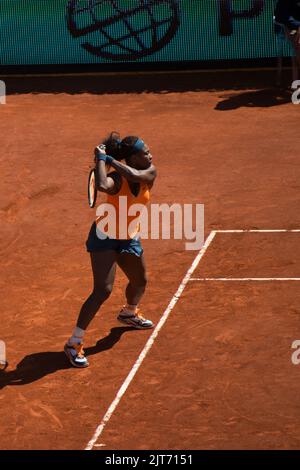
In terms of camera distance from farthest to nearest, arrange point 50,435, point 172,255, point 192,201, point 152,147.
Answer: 1. point 152,147
2. point 192,201
3. point 172,255
4. point 50,435

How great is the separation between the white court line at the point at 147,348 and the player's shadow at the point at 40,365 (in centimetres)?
44

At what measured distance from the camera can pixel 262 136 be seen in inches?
776

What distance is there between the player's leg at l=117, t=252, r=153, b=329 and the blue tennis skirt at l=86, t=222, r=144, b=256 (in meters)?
0.09

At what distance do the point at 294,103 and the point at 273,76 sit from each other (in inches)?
87.4

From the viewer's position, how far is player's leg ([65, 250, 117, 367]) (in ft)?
37.7

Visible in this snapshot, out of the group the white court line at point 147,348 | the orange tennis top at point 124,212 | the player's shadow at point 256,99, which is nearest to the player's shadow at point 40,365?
the white court line at point 147,348

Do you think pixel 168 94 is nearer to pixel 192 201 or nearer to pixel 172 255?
pixel 192 201

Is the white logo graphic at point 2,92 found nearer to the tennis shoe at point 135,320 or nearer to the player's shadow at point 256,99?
the player's shadow at point 256,99

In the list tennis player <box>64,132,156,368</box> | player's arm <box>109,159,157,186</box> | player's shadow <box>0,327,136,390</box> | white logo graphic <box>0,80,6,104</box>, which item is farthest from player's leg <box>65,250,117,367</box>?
white logo graphic <box>0,80,6,104</box>

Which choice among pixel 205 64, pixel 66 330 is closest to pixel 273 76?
pixel 205 64

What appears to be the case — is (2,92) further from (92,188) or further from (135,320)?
(92,188)

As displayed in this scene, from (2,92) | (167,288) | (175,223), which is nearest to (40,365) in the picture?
(167,288)

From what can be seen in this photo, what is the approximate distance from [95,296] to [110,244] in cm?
57

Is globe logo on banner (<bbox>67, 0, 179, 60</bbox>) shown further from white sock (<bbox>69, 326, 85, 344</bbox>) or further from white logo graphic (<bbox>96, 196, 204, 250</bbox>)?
white sock (<bbox>69, 326, 85, 344</bbox>)
